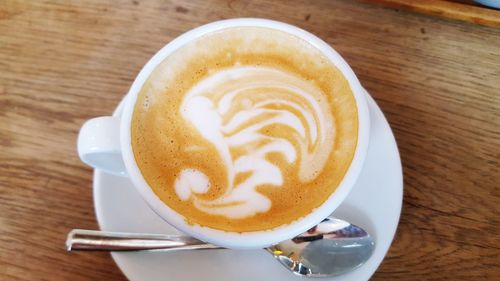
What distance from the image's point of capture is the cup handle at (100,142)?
780 millimetres

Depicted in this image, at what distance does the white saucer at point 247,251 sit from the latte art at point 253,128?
0.11 meters

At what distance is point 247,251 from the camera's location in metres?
0.85

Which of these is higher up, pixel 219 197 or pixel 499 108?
pixel 499 108

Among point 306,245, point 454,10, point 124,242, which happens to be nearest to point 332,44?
point 454,10

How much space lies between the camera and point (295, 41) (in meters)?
0.90

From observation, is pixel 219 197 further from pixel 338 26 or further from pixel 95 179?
pixel 338 26

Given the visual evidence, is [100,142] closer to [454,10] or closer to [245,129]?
[245,129]

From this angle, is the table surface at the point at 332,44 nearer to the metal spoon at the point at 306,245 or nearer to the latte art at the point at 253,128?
the metal spoon at the point at 306,245

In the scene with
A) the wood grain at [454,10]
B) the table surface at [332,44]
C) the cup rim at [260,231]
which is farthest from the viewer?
the wood grain at [454,10]

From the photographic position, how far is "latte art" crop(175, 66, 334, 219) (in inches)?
32.4

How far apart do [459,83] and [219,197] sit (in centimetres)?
58

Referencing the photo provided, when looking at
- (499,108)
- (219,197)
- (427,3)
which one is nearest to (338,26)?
(427,3)

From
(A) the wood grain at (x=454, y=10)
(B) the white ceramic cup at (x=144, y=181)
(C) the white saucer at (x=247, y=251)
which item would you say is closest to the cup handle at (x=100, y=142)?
(B) the white ceramic cup at (x=144, y=181)

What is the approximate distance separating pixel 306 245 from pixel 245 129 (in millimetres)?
238
